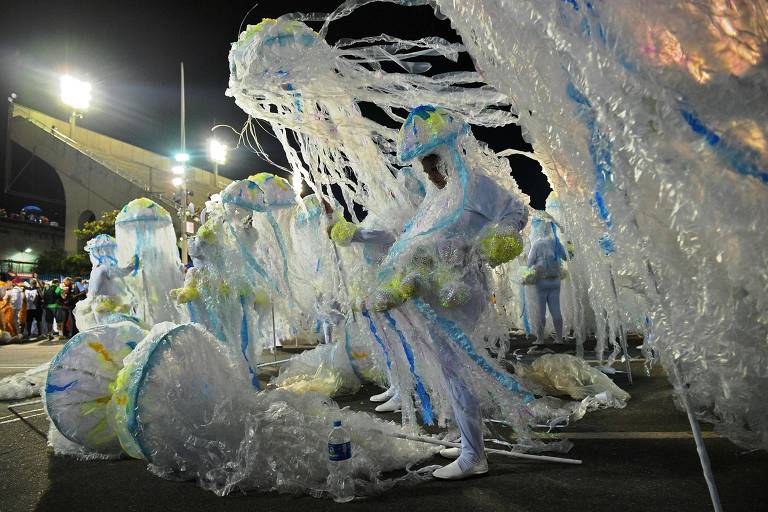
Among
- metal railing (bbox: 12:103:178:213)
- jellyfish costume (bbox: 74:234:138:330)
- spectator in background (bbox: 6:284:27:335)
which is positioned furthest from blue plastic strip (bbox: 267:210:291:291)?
metal railing (bbox: 12:103:178:213)

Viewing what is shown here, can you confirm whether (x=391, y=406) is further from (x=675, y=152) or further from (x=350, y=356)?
(x=675, y=152)

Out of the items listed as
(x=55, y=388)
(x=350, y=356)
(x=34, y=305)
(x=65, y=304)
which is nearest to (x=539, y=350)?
(x=350, y=356)

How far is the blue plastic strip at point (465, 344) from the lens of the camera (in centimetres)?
244

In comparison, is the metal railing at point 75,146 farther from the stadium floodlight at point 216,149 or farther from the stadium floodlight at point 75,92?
the stadium floodlight at point 216,149

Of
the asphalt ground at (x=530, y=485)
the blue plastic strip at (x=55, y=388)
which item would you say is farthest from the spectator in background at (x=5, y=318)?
the blue plastic strip at (x=55, y=388)

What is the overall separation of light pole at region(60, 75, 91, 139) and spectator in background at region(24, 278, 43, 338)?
17.2m

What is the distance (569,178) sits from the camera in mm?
1637

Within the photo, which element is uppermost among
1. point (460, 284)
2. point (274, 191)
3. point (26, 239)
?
point (26, 239)

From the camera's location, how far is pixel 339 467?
2402 mm

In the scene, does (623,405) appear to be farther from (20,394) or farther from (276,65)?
(20,394)

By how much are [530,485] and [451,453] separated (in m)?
0.55

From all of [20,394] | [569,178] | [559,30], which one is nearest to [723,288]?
[569,178]

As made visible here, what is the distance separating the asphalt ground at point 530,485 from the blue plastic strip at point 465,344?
1.42ft

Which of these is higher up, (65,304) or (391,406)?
(65,304)
